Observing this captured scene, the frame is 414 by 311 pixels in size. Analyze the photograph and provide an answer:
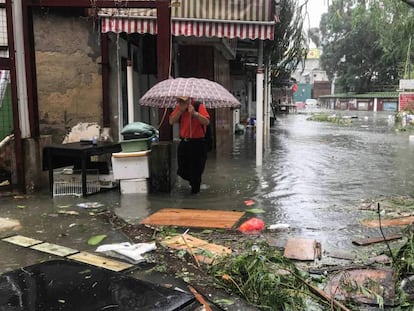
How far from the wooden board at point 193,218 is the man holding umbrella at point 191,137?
3.75 ft

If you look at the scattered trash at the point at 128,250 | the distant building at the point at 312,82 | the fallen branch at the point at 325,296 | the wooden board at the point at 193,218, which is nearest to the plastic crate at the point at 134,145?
the wooden board at the point at 193,218

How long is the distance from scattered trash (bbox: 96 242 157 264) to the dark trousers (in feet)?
8.77

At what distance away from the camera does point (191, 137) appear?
727cm

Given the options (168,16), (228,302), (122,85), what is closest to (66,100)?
(122,85)

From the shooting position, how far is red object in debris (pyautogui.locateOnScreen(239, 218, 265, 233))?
17.7ft

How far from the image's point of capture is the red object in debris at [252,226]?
17.7 ft

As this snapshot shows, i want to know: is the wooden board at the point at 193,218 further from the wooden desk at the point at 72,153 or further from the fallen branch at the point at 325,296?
the fallen branch at the point at 325,296

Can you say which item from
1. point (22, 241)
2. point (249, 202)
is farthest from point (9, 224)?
point (249, 202)

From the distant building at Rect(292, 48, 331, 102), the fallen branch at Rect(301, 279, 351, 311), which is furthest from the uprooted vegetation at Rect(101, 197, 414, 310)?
the distant building at Rect(292, 48, 331, 102)

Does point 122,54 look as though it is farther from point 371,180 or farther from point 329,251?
point 329,251

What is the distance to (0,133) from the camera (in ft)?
26.5

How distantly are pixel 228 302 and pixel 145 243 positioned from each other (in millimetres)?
1614

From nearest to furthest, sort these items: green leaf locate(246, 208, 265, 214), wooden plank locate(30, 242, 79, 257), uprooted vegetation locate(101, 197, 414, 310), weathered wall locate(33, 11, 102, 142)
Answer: uprooted vegetation locate(101, 197, 414, 310)
wooden plank locate(30, 242, 79, 257)
green leaf locate(246, 208, 265, 214)
weathered wall locate(33, 11, 102, 142)

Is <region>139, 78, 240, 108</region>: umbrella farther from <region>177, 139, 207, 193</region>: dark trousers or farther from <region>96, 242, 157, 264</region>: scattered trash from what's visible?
<region>96, 242, 157, 264</region>: scattered trash
